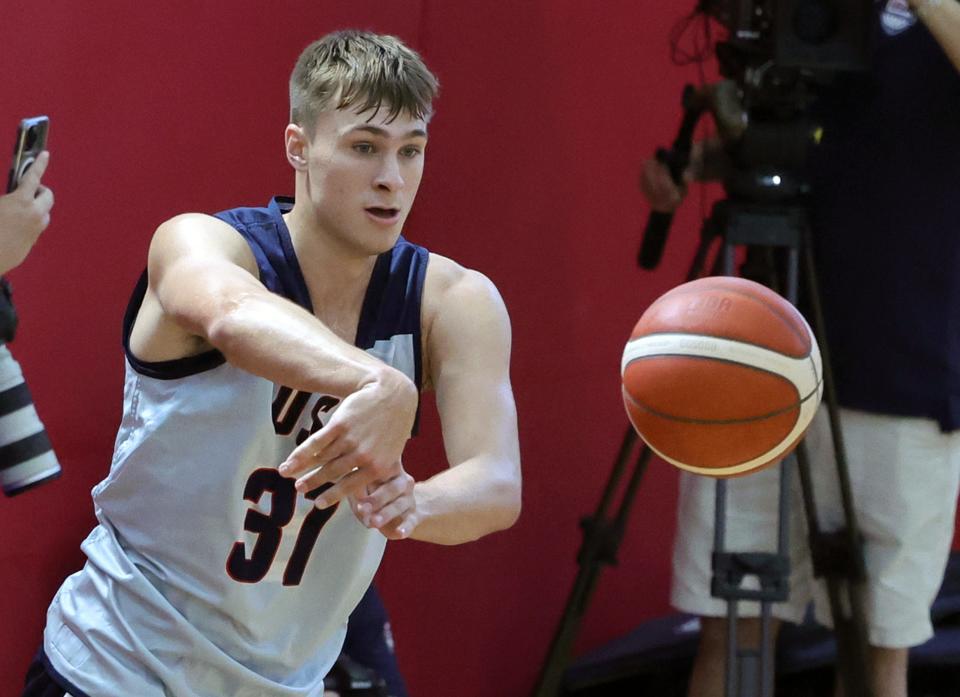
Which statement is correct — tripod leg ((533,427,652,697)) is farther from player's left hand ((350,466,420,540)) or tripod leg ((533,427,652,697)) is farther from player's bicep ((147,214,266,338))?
player's left hand ((350,466,420,540))

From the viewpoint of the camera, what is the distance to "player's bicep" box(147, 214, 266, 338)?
1.86 m

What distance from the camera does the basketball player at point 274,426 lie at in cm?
206

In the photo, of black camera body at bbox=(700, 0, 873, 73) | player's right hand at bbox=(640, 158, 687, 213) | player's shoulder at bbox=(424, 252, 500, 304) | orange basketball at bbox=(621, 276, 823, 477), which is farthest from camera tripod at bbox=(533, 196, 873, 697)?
player's shoulder at bbox=(424, 252, 500, 304)

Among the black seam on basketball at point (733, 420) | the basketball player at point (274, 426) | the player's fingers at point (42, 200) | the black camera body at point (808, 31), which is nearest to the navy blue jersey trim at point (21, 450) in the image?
the basketball player at point (274, 426)

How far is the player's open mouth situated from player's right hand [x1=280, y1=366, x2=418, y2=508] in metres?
0.46

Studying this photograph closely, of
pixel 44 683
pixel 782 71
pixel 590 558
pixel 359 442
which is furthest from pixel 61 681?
pixel 782 71

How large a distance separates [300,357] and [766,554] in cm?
145


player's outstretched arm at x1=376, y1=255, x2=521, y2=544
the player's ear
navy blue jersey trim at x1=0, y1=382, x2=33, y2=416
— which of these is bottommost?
navy blue jersey trim at x1=0, y1=382, x2=33, y2=416

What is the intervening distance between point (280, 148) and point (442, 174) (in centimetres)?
51

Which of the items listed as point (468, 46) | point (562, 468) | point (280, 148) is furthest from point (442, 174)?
point (562, 468)

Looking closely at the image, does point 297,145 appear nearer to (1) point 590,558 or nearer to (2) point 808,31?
(2) point 808,31

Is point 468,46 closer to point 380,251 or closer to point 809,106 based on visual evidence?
point 809,106

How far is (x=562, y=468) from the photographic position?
3.70 meters

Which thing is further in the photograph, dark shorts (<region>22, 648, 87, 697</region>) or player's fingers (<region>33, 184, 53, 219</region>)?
player's fingers (<region>33, 184, 53, 219</region>)
